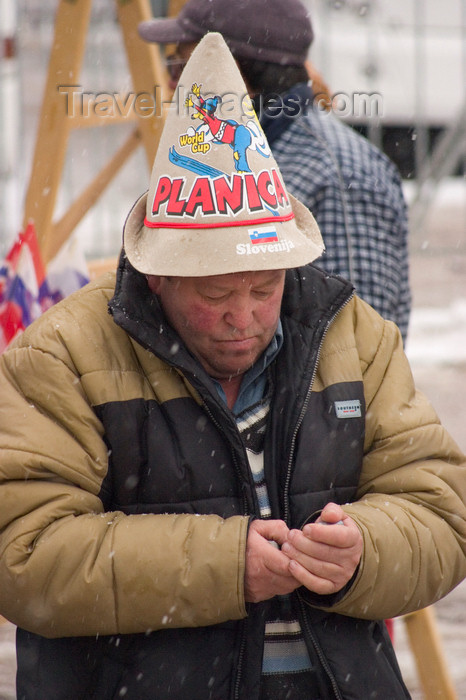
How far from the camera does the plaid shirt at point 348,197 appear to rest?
2682 mm

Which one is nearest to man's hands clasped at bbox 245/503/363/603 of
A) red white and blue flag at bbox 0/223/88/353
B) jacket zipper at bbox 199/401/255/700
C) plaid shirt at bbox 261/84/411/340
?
jacket zipper at bbox 199/401/255/700

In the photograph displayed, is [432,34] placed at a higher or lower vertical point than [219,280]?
lower

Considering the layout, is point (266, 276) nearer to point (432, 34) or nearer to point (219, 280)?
point (219, 280)

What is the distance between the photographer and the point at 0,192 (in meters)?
7.55

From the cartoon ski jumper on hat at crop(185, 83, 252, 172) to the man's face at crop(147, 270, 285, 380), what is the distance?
22cm

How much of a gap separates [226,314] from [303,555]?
47cm

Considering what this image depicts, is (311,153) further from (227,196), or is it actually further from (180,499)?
(180,499)

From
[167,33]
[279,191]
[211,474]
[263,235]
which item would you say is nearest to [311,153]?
[167,33]

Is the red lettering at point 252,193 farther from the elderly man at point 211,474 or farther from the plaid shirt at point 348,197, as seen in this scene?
the plaid shirt at point 348,197

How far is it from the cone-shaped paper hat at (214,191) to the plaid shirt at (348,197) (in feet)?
2.44

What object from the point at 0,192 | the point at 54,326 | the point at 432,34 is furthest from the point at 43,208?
the point at 432,34

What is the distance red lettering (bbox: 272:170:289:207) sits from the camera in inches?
76.0

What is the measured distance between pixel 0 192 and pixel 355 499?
6.06 meters

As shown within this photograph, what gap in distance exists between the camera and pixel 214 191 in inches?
72.8
